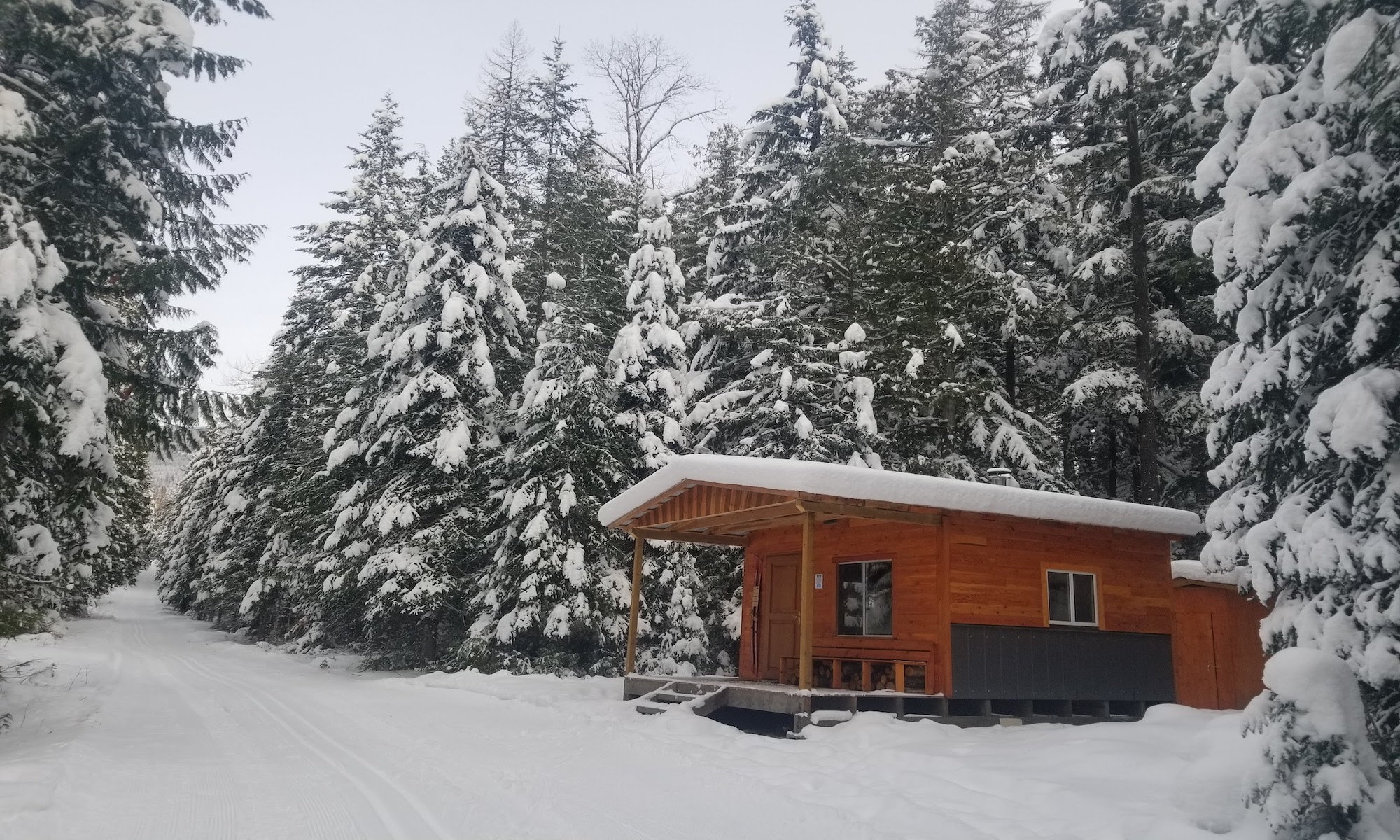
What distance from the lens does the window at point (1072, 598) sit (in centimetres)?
1275

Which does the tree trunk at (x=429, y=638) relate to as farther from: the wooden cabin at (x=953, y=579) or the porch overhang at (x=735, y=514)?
the porch overhang at (x=735, y=514)

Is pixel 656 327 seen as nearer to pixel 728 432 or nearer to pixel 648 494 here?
pixel 728 432

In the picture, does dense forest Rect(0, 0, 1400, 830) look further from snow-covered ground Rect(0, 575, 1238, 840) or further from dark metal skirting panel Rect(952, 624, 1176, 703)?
dark metal skirting panel Rect(952, 624, 1176, 703)

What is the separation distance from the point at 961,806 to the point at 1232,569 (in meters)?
4.22

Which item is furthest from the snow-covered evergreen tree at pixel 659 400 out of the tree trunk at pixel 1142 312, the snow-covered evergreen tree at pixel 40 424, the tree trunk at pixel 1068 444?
the snow-covered evergreen tree at pixel 40 424

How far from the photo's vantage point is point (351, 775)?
7.88m

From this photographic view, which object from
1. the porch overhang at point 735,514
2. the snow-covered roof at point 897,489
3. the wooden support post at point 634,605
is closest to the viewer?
the snow-covered roof at point 897,489

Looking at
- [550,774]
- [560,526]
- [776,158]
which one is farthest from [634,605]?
[776,158]

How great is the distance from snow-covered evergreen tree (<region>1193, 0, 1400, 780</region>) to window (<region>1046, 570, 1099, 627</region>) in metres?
5.19

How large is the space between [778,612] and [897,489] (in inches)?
203

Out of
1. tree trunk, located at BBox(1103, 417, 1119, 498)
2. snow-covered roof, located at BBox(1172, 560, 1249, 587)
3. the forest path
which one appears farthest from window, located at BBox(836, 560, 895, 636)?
tree trunk, located at BBox(1103, 417, 1119, 498)

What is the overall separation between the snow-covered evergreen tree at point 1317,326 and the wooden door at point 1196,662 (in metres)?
7.31

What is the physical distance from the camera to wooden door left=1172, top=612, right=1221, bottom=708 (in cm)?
1378

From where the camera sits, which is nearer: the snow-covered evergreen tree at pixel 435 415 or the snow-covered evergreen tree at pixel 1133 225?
the snow-covered evergreen tree at pixel 1133 225
